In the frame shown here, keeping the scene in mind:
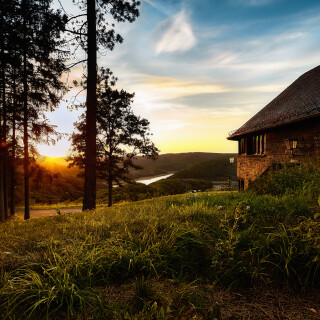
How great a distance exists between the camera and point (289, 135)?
1105cm

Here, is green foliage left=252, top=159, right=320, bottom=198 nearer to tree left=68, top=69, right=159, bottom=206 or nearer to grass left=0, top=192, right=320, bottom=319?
grass left=0, top=192, right=320, bottom=319

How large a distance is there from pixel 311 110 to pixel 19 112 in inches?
627

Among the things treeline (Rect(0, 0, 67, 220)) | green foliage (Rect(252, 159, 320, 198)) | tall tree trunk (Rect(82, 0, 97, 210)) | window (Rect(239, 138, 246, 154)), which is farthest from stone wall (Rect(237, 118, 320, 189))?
treeline (Rect(0, 0, 67, 220))

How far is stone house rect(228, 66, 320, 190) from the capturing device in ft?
31.7

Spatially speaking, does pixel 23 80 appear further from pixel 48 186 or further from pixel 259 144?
pixel 48 186

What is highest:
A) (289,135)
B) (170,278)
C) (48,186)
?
(289,135)

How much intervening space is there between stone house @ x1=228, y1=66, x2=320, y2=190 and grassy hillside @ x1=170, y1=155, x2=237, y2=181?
45.9 metres

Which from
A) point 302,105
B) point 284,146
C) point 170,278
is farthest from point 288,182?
point 302,105

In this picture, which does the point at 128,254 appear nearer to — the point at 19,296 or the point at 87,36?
the point at 19,296

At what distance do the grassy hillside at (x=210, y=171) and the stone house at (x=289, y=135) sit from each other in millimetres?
45890

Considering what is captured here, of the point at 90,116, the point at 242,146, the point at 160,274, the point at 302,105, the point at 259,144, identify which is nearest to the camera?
the point at 160,274

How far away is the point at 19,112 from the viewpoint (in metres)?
12.5

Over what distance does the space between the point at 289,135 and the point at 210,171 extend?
5583 centimetres

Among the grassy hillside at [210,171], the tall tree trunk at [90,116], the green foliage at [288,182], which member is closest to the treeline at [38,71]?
the tall tree trunk at [90,116]
